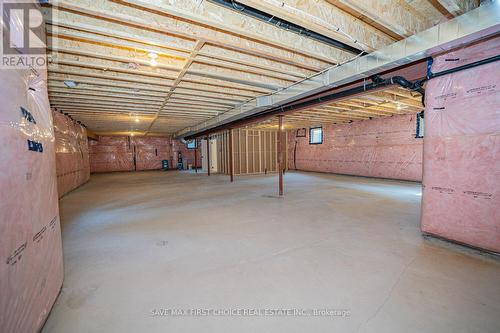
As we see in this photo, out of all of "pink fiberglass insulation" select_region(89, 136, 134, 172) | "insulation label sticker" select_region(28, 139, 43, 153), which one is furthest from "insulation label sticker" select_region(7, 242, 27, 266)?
"pink fiberglass insulation" select_region(89, 136, 134, 172)

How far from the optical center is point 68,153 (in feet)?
20.8

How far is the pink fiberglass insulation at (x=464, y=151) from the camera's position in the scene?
91.4 inches

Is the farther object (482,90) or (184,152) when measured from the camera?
(184,152)

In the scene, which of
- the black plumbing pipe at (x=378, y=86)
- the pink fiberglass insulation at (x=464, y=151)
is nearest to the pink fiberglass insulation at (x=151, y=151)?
the black plumbing pipe at (x=378, y=86)

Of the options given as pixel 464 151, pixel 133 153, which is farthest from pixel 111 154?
pixel 464 151

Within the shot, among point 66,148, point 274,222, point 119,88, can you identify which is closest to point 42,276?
point 274,222

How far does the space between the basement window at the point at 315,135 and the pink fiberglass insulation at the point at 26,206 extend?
10650 mm

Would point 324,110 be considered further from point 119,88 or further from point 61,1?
point 61,1

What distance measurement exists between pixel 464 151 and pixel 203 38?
3.33m

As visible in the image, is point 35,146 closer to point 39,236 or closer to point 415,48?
point 39,236

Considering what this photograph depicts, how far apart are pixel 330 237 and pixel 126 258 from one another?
252 cm

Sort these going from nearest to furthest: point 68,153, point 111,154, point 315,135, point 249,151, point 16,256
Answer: point 16,256, point 68,153, point 249,151, point 315,135, point 111,154

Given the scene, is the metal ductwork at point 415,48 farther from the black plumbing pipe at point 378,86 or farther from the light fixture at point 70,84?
the light fixture at point 70,84

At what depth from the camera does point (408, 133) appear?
7.68m
